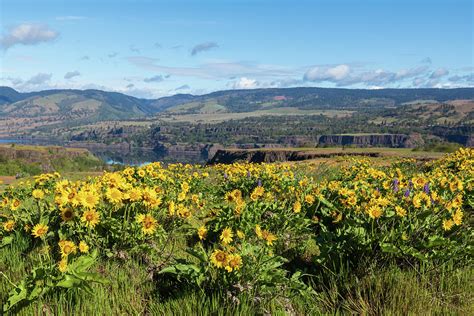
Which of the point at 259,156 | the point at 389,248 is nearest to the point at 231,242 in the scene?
the point at 389,248

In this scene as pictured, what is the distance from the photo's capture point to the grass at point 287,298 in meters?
3.45

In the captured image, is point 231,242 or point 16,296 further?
point 231,242

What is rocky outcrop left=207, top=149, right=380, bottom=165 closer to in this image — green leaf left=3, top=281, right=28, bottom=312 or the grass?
the grass

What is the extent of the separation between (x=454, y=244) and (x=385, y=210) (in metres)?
0.77

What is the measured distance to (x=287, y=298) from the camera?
3688mm

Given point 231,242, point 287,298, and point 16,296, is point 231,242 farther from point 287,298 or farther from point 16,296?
point 16,296

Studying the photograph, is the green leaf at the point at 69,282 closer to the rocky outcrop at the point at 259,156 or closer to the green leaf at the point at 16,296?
the green leaf at the point at 16,296

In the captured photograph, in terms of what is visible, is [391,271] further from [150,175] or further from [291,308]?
[150,175]

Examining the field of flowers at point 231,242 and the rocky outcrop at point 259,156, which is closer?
the field of flowers at point 231,242

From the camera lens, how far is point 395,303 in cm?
370

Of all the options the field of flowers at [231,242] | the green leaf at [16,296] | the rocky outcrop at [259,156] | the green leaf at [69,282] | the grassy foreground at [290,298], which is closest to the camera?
the green leaf at [16,296]

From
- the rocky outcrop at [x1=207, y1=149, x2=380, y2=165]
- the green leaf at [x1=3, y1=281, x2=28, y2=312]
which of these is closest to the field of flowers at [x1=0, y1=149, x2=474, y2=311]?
the green leaf at [x1=3, y1=281, x2=28, y2=312]

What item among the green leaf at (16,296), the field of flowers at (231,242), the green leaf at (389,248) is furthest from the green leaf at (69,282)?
the green leaf at (389,248)

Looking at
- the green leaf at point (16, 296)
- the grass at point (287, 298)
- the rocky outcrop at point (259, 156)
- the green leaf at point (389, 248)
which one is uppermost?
the green leaf at point (389, 248)
